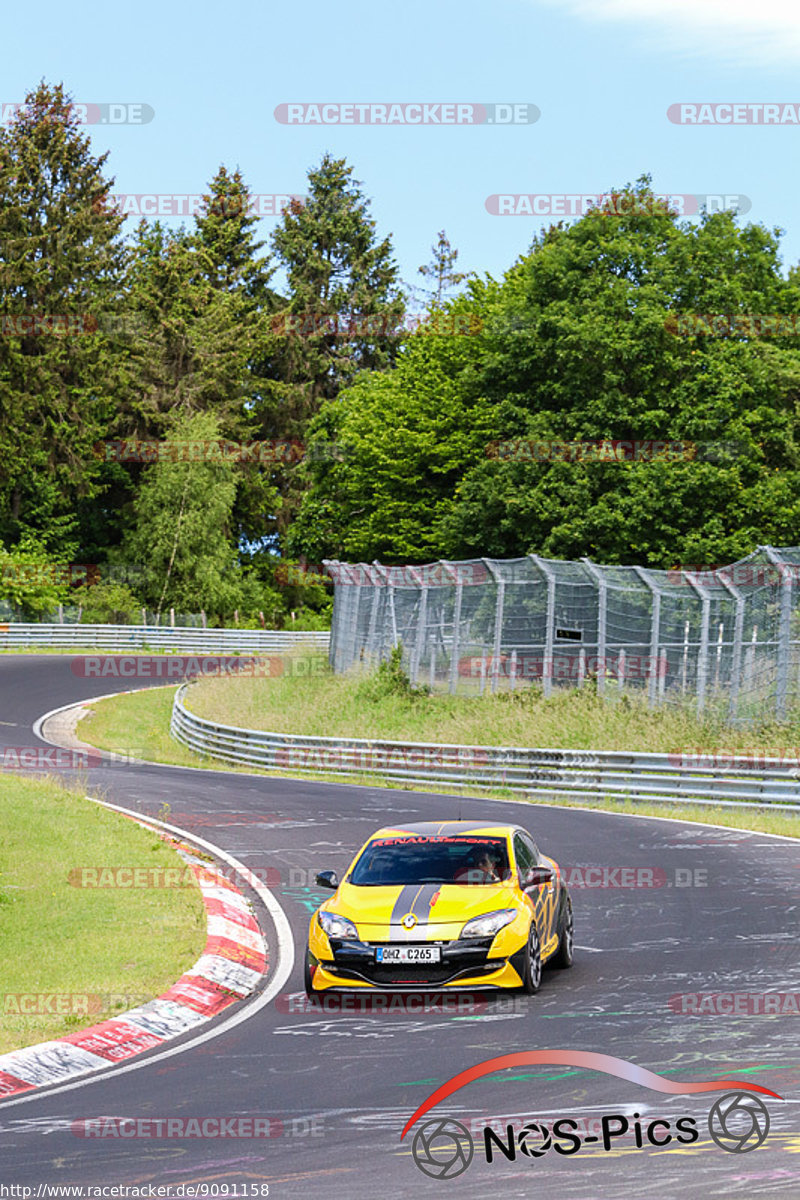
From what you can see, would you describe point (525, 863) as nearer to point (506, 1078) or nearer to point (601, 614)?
point (506, 1078)

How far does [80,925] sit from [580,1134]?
8.03m

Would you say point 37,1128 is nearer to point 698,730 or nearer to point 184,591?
point 698,730

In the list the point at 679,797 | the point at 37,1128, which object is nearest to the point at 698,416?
the point at 679,797

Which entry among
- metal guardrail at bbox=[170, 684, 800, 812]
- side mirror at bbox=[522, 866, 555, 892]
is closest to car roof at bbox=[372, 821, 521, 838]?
side mirror at bbox=[522, 866, 555, 892]

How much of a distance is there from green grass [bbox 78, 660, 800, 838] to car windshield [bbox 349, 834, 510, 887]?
10.2 meters

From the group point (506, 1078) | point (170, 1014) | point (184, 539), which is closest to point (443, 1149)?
point (506, 1078)

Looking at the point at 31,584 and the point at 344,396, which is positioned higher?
the point at 344,396

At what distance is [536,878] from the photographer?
1161 cm

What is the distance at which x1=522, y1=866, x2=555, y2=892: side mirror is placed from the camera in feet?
37.9

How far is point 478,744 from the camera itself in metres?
30.2

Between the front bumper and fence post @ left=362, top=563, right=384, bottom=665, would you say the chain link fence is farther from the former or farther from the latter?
the front bumper

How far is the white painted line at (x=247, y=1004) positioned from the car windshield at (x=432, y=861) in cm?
117

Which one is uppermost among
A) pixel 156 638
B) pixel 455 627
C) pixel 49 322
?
pixel 49 322

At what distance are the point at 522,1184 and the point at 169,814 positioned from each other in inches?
705
